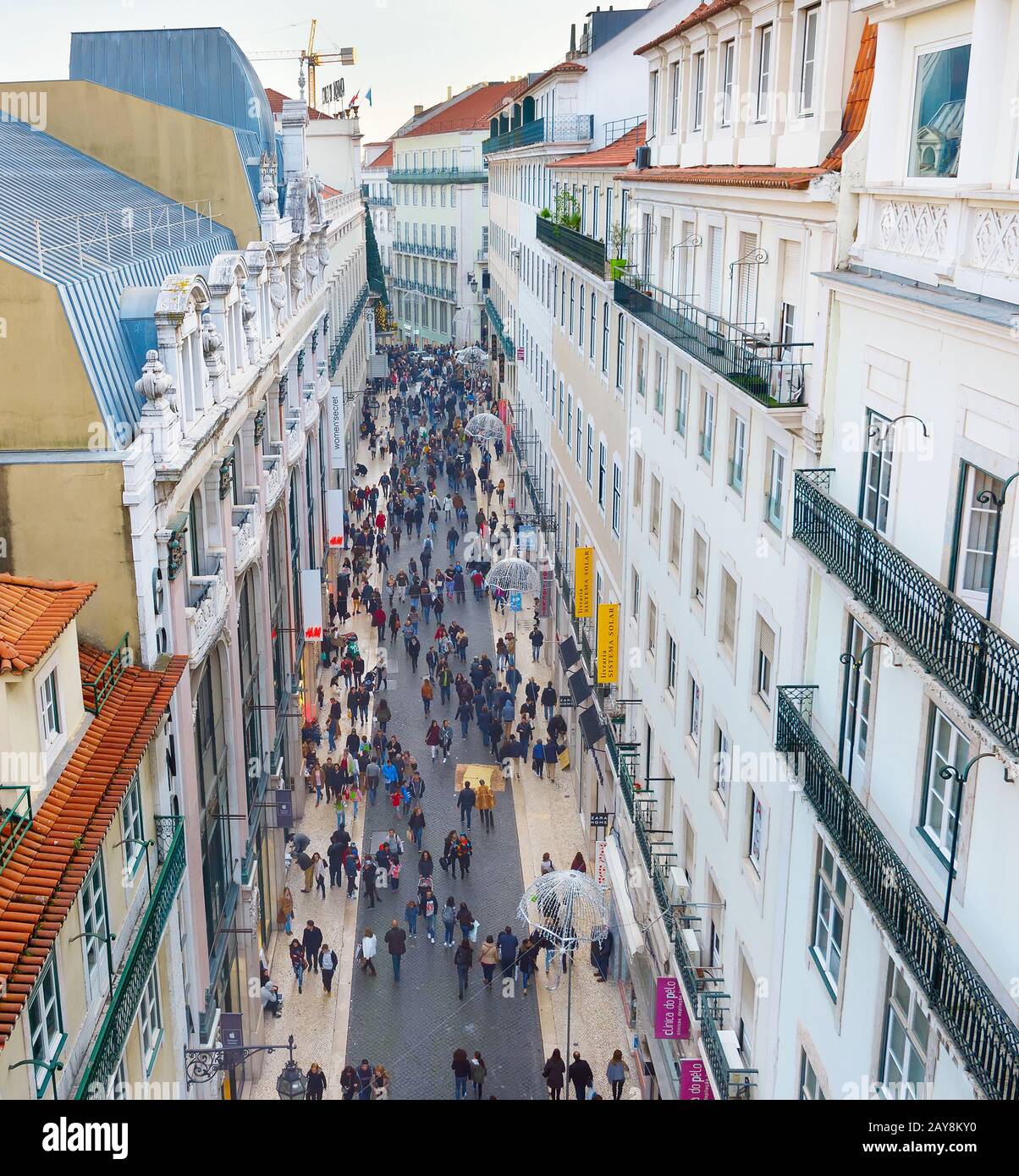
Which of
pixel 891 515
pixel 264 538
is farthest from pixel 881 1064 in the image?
pixel 264 538

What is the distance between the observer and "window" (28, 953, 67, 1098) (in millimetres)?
11484

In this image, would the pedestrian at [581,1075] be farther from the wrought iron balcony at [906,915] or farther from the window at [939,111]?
the window at [939,111]

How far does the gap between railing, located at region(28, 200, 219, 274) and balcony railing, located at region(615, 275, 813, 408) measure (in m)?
9.18

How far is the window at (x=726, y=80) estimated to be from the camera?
18097 mm

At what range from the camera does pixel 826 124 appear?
14.0 m

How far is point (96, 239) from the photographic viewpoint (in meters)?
21.0

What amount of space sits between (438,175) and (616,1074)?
288 feet

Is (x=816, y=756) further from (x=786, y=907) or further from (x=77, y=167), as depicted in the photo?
(x=77, y=167)

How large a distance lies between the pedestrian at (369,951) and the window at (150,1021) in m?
8.42

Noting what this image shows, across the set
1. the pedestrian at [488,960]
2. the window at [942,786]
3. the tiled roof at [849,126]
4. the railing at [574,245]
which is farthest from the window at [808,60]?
the pedestrian at [488,960]

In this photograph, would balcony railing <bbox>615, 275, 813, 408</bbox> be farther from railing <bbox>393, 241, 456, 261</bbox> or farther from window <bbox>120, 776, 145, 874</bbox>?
railing <bbox>393, 241, 456, 261</bbox>

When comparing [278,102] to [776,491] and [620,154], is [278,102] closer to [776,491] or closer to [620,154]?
[620,154]

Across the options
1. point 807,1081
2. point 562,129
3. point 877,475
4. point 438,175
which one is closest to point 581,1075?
point 807,1081
